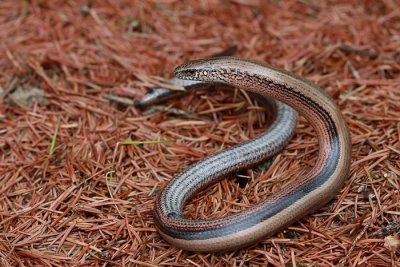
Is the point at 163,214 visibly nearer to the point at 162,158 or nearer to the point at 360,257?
the point at 162,158

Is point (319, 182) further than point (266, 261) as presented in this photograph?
Yes

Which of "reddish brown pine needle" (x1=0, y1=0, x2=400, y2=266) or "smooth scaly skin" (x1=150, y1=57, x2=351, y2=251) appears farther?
"reddish brown pine needle" (x1=0, y1=0, x2=400, y2=266)

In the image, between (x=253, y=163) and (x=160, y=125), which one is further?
(x=160, y=125)

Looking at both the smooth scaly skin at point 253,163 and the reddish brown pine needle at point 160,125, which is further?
the reddish brown pine needle at point 160,125

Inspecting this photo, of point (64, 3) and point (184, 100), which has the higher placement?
point (64, 3)

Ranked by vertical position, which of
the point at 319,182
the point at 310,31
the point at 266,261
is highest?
the point at 310,31

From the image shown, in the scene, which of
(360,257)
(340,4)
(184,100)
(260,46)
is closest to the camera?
(360,257)

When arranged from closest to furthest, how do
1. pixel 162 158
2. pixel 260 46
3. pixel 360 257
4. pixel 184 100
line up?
pixel 360 257 < pixel 162 158 < pixel 184 100 < pixel 260 46

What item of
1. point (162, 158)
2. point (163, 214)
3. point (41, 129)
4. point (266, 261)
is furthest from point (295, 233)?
point (41, 129)
